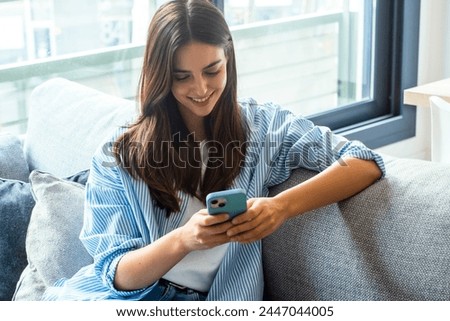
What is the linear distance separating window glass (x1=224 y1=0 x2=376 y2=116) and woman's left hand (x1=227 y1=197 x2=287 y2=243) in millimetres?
1295

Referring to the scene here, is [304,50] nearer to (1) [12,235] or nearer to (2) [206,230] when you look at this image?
(1) [12,235]

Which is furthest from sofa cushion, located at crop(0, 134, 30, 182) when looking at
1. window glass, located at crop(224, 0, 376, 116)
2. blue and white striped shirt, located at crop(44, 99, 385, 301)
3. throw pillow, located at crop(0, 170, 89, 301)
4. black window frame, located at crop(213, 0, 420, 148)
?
black window frame, located at crop(213, 0, 420, 148)

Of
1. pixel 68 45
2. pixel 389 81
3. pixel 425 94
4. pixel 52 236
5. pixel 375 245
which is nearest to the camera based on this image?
pixel 375 245

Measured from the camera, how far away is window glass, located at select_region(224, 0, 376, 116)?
2.55 metres

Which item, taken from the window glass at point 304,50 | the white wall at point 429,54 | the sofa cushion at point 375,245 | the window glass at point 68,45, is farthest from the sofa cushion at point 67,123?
the white wall at point 429,54

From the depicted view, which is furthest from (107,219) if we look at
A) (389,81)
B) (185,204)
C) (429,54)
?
(429,54)

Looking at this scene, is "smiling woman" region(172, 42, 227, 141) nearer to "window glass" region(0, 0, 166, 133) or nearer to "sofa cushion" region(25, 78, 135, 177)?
"sofa cushion" region(25, 78, 135, 177)

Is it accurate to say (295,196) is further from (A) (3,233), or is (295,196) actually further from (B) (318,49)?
(B) (318,49)

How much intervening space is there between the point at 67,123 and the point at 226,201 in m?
0.78

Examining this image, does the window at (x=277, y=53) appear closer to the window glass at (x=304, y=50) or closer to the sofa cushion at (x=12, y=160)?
the window glass at (x=304, y=50)

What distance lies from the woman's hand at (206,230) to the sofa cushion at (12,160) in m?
0.69

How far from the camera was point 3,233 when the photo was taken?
5.25ft

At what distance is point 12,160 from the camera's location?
1.81m
